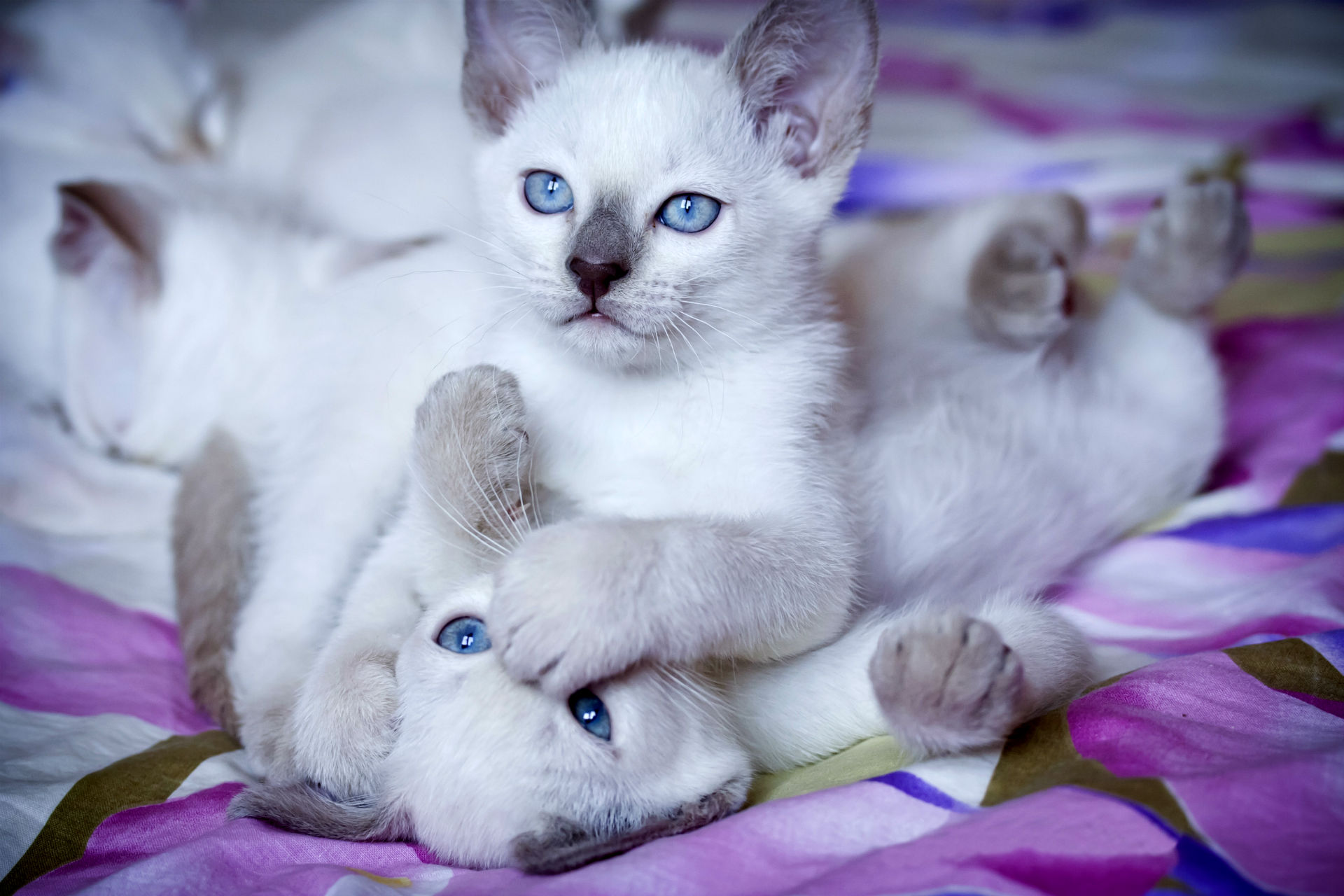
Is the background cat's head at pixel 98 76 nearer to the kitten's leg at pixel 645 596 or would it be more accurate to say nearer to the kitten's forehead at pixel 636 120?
the kitten's forehead at pixel 636 120

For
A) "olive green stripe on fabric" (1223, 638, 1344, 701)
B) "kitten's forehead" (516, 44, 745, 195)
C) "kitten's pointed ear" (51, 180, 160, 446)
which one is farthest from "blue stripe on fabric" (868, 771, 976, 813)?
"kitten's pointed ear" (51, 180, 160, 446)

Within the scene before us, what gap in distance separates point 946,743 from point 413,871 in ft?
1.84

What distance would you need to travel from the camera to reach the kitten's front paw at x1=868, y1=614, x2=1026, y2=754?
97cm

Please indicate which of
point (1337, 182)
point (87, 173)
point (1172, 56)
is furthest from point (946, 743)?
point (1172, 56)

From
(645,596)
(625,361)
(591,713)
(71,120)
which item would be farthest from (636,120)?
(71,120)

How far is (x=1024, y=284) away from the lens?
5.42ft

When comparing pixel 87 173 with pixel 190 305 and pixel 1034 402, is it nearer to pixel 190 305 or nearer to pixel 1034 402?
pixel 190 305

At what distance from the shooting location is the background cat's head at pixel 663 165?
46.3 inches

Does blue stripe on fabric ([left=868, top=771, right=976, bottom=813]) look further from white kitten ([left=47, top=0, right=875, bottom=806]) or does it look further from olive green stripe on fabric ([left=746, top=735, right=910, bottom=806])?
white kitten ([left=47, top=0, right=875, bottom=806])

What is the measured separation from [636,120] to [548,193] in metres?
0.15

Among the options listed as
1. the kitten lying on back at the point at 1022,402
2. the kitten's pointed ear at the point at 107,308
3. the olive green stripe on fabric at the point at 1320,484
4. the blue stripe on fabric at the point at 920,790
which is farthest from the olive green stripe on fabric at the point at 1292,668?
the kitten's pointed ear at the point at 107,308

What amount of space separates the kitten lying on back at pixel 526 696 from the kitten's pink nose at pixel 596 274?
0.52 feet

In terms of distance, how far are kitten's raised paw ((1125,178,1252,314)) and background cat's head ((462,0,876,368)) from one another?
737 millimetres

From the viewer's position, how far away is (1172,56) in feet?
11.9
